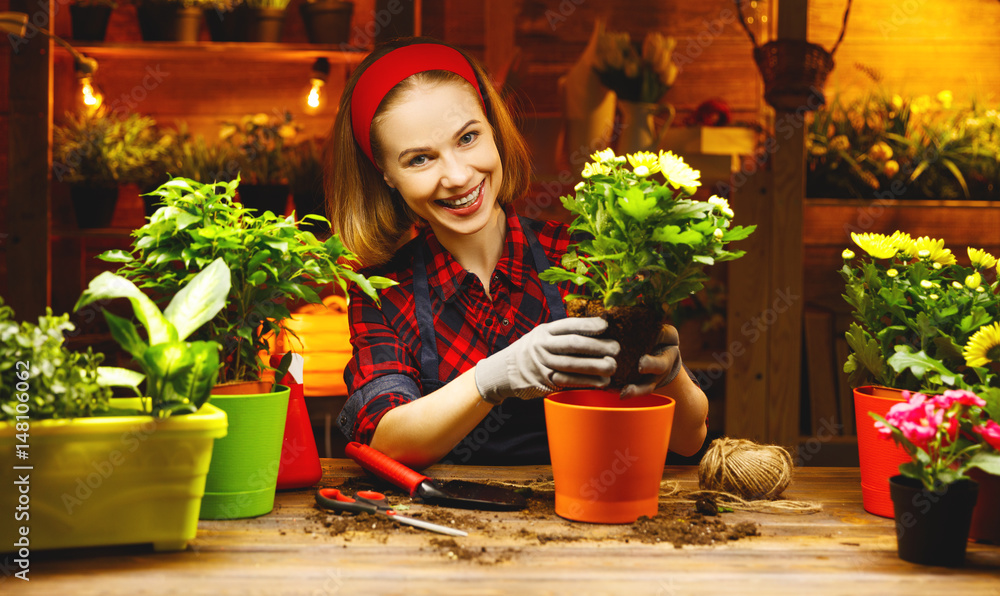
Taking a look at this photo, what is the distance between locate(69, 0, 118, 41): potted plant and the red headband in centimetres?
152

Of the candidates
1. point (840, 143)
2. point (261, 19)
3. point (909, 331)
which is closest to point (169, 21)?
point (261, 19)

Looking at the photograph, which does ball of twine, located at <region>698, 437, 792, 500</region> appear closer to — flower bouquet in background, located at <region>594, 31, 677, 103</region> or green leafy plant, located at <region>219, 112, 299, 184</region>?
flower bouquet in background, located at <region>594, 31, 677, 103</region>

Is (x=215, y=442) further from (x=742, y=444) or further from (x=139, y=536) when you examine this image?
(x=742, y=444)

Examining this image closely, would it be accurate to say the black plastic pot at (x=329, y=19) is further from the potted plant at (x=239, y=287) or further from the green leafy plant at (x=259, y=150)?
the potted plant at (x=239, y=287)

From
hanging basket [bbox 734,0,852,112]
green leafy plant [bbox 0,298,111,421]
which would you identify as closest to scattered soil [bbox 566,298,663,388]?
green leafy plant [bbox 0,298,111,421]

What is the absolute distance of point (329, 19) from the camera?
259 cm

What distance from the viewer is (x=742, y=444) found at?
114cm

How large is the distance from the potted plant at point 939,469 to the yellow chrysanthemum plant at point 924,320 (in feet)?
0.14

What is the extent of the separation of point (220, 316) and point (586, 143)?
1756 mm

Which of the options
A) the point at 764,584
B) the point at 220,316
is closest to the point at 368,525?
the point at 220,316

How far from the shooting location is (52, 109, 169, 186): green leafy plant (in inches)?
99.5

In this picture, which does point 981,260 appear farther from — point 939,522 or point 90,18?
point 90,18

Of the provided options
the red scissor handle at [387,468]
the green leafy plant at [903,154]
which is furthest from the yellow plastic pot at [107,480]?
the green leafy plant at [903,154]

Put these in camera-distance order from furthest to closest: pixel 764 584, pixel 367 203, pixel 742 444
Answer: pixel 367 203, pixel 742 444, pixel 764 584
